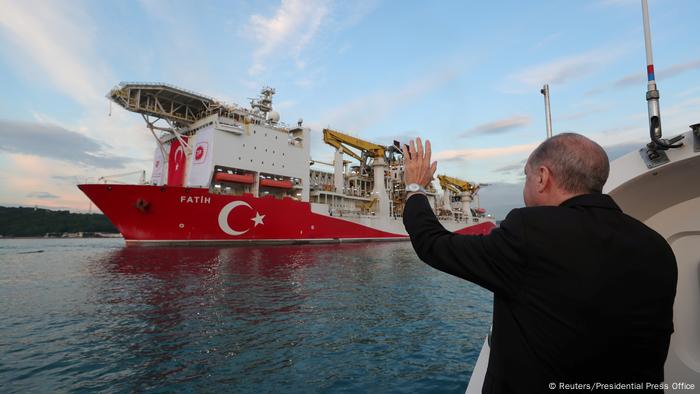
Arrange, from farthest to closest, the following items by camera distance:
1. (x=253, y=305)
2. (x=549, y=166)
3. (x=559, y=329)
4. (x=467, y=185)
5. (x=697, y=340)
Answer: (x=467, y=185)
(x=253, y=305)
(x=697, y=340)
(x=549, y=166)
(x=559, y=329)

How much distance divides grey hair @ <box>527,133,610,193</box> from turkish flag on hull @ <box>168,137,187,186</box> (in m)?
22.1

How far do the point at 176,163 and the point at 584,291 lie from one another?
2375 centimetres

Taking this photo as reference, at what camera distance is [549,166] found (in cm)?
112

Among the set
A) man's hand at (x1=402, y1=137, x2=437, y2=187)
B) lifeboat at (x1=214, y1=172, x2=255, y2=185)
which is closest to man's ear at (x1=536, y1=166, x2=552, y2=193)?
man's hand at (x1=402, y1=137, x2=437, y2=187)

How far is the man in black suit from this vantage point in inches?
34.7

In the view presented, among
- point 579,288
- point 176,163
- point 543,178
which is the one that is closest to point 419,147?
point 543,178

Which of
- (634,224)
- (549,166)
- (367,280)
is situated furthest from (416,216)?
(367,280)

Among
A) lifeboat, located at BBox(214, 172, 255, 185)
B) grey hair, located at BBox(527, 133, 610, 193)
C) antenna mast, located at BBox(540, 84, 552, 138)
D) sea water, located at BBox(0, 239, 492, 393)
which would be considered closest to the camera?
grey hair, located at BBox(527, 133, 610, 193)

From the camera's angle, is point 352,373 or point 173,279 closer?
point 352,373

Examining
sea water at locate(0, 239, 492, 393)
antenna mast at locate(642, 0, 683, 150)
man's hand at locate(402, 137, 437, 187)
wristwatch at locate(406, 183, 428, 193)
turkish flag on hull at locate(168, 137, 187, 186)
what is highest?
turkish flag on hull at locate(168, 137, 187, 186)

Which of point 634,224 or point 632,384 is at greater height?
point 634,224

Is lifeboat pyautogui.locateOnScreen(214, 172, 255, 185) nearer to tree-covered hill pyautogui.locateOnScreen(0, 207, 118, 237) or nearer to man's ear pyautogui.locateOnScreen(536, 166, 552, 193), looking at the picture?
man's ear pyautogui.locateOnScreen(536, 166, 552, 193)

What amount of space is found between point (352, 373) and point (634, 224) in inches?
118

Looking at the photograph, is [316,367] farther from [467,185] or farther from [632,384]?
[467,185]
